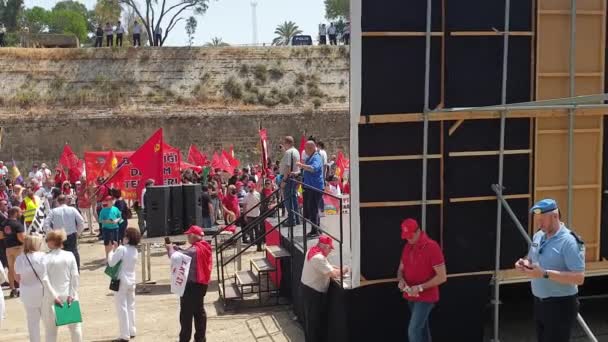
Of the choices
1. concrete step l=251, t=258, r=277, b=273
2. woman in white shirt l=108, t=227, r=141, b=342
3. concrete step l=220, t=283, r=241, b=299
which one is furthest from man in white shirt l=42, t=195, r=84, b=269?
woman in white shirt l=108, t=227, r=141, b=342

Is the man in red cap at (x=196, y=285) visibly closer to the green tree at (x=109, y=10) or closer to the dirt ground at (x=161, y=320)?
the dirt ground at (x=161, y=320)

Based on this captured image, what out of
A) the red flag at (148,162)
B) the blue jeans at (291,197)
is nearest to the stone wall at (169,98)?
the red flag at (148,162)

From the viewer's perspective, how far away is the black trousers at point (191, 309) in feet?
27.4

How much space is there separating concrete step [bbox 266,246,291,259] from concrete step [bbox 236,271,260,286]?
1.67 ft

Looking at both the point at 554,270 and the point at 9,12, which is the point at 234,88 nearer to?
the point at 554,270

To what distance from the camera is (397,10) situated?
771 cm

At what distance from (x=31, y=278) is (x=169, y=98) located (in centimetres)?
3221

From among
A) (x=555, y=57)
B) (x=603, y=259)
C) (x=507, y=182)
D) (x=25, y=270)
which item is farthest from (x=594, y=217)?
(x=25, y=270)

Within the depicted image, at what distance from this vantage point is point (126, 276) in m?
8.91

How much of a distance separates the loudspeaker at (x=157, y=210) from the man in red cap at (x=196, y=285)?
3589 mm

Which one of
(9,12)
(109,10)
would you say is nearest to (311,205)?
(109,10)

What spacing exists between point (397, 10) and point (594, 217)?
3637 millimetres

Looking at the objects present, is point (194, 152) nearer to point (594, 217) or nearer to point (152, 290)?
point (152, 290)

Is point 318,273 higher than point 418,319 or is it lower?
higher
